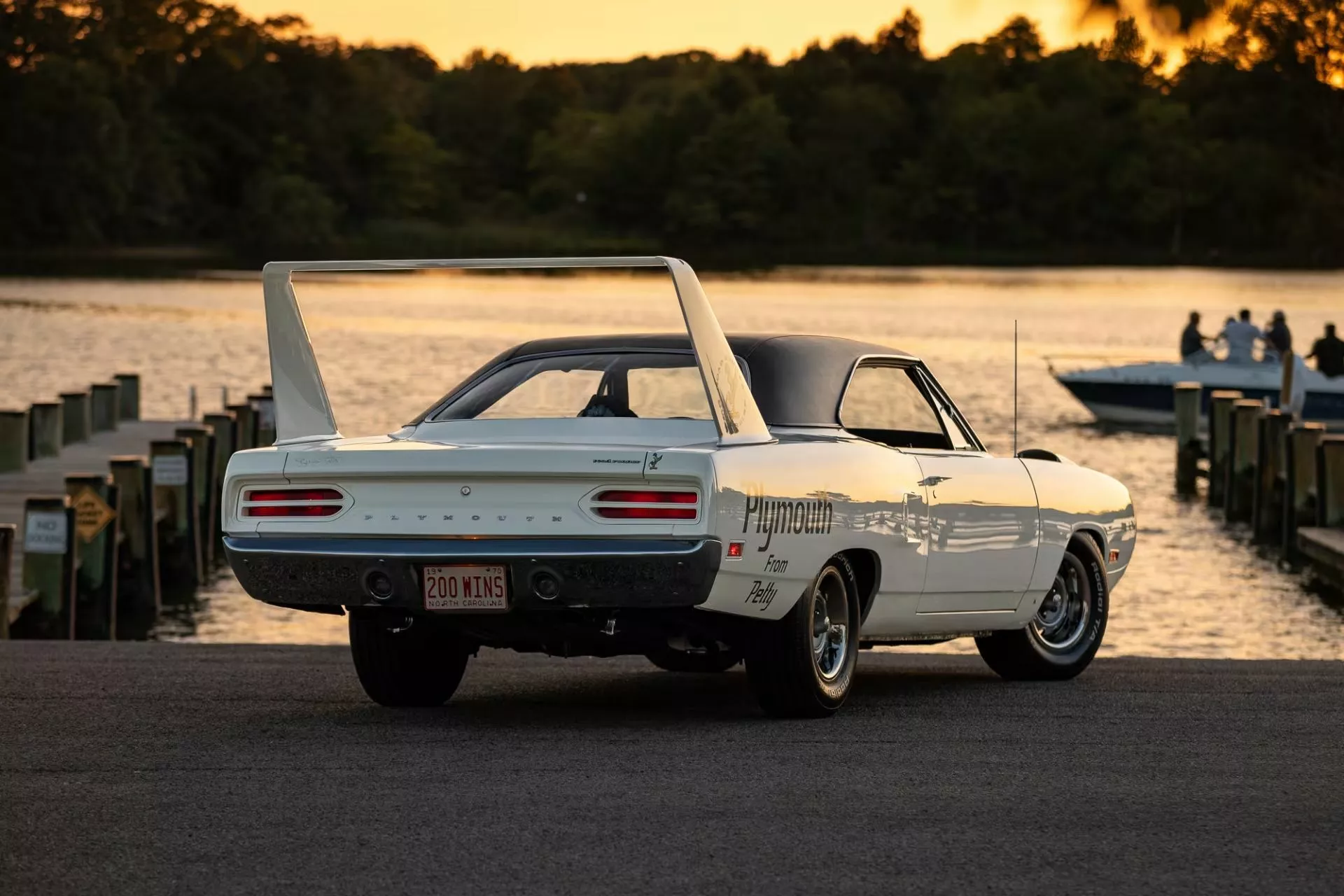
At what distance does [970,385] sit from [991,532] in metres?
46.6

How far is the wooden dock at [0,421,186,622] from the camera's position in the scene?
1880 cm

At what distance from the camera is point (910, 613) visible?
9.48 m

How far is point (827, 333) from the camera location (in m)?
56.9

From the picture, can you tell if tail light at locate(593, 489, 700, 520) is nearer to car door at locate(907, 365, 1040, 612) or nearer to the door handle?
the door handle

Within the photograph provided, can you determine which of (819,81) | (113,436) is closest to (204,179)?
(819,81)

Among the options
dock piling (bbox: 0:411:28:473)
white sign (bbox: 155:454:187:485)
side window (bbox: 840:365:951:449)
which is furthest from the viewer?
dock piling (bbox: 0:411:28:473)

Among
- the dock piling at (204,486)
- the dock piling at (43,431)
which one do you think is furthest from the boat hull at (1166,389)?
the dock piling at (204,486)

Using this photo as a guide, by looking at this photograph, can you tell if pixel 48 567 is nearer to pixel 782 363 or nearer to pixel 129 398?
pixel 782 363

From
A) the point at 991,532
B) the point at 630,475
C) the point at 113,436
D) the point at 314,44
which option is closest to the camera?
the point at 630,475

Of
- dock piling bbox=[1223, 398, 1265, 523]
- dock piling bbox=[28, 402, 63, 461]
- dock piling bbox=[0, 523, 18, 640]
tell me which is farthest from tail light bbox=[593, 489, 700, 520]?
dock piling bbox=[1223, 398, 1265, 523]

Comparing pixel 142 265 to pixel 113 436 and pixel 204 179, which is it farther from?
pixel 113 436

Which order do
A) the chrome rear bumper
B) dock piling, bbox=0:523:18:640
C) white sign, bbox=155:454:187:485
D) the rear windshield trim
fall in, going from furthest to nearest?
white sign, bbox=155:454:187:485
dock piling, bbox=0:523:18:640
the rear windshield trim
the chrome rear bumper

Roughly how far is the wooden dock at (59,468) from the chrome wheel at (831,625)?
866cm

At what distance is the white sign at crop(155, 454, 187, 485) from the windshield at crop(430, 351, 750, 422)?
13.4 m
